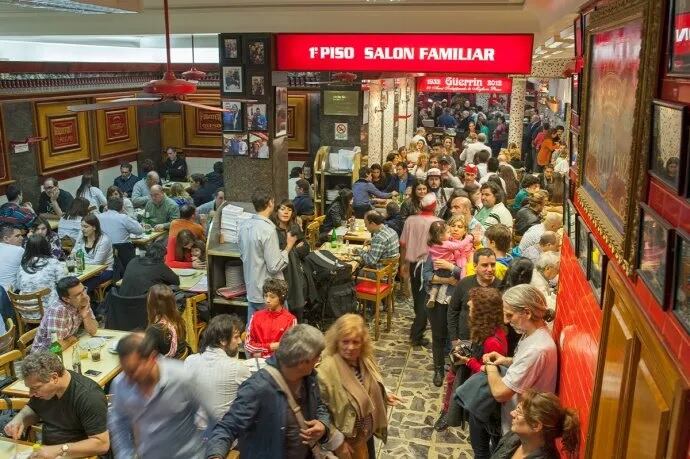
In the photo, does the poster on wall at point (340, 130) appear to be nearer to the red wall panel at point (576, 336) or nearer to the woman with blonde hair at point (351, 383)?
the red wall panel at point (576, 336)

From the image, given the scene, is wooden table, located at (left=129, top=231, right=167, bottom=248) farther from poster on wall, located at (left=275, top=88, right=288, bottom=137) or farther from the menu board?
the menu board

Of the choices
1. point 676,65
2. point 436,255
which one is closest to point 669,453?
point 676,65

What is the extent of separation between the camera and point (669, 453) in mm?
1533

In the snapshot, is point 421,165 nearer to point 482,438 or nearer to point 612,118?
point 482,438

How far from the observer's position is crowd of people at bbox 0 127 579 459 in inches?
121

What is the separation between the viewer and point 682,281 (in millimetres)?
1599

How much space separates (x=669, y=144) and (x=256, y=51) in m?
6.09

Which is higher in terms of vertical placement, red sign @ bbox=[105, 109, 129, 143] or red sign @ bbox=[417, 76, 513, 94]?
red sign @ bbox=[417, 76, 513, 94]

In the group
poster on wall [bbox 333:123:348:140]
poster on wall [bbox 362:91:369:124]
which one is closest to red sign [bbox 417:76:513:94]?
poster on wall [bbox 362:91:369:124]

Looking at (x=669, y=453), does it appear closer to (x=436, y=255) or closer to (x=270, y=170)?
(x=436, y=255)

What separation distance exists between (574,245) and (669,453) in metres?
2.12

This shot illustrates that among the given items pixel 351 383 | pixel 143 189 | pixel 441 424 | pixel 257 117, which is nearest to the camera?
pixel 351 383

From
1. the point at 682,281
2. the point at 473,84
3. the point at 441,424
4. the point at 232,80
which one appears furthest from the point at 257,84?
the point at 473,84

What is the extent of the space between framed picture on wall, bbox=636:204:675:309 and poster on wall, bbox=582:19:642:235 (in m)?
0.18
